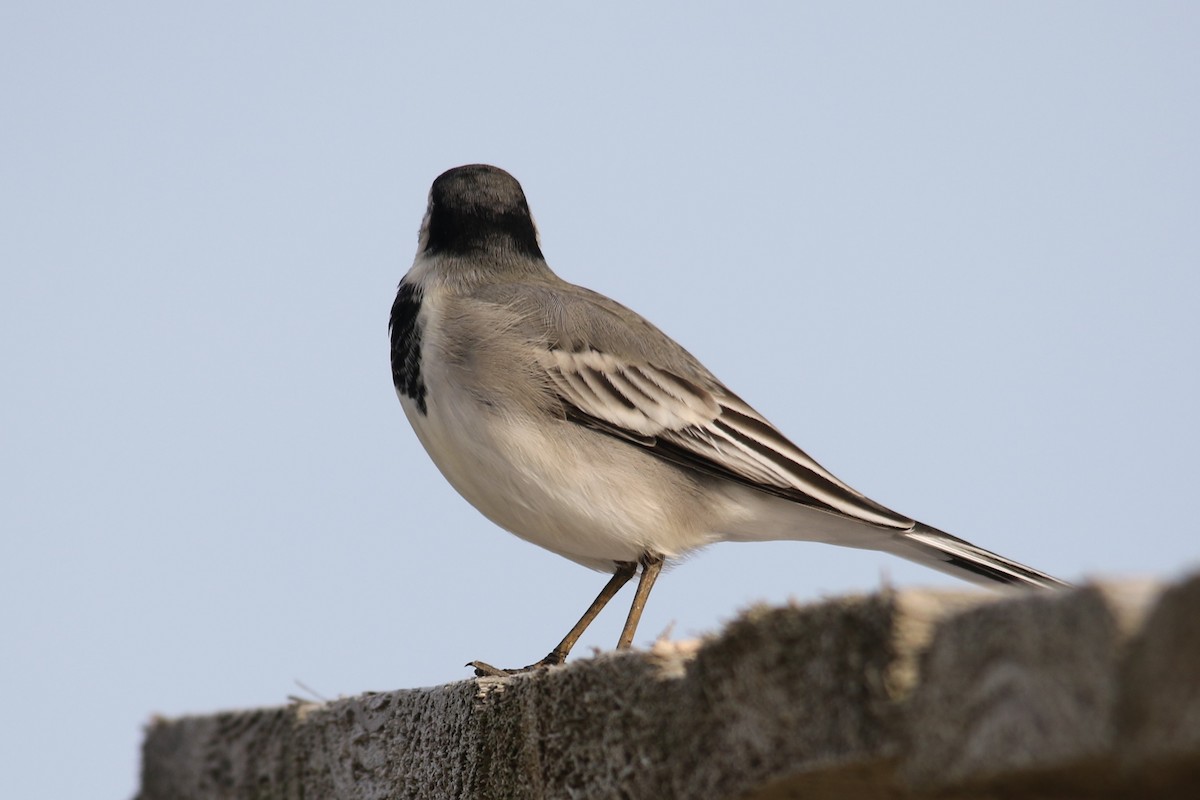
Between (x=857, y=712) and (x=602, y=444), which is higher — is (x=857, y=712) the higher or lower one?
the lower one

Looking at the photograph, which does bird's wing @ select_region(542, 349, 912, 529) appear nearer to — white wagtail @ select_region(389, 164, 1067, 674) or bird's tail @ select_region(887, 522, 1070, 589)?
white wagtail @ select_region(389, 164, 1067, 674)

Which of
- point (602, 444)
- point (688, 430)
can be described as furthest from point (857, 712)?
point (688, 430)

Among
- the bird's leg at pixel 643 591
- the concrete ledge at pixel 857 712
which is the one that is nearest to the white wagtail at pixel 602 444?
the bird's leg at pixel 643 591

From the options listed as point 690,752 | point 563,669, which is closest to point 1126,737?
point 690,752

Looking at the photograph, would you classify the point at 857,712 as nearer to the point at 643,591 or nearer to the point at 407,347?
the point at 643,591

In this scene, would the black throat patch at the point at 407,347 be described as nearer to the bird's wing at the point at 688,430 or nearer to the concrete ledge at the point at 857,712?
the bird's wing at the point at 688,430

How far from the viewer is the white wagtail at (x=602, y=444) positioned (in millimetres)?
6109

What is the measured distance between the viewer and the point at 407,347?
21.6 feet

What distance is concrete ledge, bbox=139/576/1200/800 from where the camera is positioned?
1.87 m

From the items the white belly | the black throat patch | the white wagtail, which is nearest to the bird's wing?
the white wagtail

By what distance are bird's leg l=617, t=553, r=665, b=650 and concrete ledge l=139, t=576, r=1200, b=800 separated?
1885mm

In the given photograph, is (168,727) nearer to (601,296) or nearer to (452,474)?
(452,474)

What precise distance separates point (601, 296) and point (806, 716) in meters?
4.83

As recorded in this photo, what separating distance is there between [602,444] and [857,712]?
12.6ft
